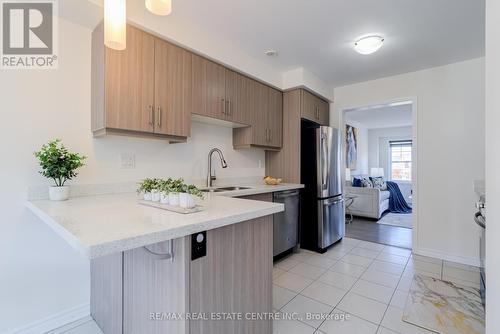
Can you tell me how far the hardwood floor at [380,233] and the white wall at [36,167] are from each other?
3.58 metres

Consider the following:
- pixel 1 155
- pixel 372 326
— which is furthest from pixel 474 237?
pixel 1 155

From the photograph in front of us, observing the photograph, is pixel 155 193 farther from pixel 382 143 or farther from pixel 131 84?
pixel 382 143

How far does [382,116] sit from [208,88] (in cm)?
508

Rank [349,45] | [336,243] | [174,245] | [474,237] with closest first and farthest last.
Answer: [174,245] < [349,45] < [474,237] < [336,243]

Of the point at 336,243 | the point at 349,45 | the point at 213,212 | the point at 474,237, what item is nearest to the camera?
the point at 213,212

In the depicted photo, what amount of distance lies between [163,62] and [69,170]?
111 cm

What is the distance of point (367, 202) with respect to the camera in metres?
4.91

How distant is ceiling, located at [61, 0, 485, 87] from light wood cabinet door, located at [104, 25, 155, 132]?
10.1 inches

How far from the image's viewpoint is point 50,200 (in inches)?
62.5

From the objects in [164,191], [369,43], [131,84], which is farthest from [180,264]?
[369,43]

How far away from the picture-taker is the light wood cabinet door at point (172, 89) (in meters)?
1.94

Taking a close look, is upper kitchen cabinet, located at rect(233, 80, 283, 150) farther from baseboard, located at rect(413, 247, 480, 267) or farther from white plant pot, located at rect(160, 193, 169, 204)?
baseboard, located at rect(413, 247, 480, 267)

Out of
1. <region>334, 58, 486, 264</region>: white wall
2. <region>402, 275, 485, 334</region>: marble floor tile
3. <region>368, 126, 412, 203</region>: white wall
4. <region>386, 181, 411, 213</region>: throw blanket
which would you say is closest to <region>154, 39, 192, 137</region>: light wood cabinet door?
<region>402, 275, 485, 334</region>: marble floor tile

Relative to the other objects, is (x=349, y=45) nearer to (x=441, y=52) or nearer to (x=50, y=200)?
(x=441, y=52)
